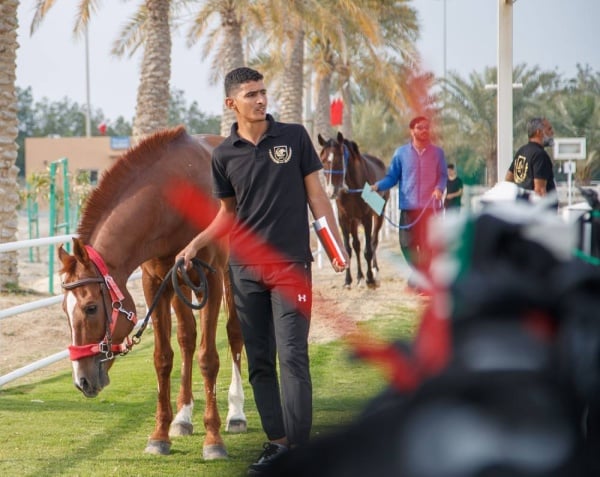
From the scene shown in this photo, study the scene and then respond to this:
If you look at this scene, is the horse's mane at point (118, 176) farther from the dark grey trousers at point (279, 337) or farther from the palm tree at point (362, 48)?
the palm tree at point (362, 48)

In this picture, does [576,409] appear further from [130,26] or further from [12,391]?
[130,26]

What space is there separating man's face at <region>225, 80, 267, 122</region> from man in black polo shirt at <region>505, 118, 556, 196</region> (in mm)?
3976

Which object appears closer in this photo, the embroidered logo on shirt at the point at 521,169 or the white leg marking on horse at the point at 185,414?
the white leg marking on horse at the point at 185,414

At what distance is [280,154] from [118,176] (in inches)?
54.1

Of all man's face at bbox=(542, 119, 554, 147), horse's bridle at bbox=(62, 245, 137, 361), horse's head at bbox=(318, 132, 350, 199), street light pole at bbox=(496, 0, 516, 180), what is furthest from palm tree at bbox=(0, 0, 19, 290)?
horse's bridle at bbox=(62, 245, 137, 361)

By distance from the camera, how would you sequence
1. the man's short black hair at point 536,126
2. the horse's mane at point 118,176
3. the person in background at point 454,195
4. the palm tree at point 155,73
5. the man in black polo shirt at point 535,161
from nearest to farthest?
the person in background at point 454,195
the horse's mane at point 118,176
the man in black polo shirt at point 535,161
the man's short black hair at point 536,126
the palm tree at point 155,73

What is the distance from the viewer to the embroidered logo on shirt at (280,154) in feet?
15.2

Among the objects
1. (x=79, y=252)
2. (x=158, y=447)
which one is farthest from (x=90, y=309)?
(x=158, y=447)

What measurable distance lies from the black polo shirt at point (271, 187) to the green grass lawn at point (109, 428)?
0.65m

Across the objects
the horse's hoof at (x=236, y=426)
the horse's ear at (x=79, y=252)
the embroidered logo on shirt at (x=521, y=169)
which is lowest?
the horse's hoof at (x=236, y=426)

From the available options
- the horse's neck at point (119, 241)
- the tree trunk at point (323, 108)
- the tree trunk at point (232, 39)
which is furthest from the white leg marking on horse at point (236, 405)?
the tree trunk at point (323, 108)

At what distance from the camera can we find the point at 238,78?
463 centimetres

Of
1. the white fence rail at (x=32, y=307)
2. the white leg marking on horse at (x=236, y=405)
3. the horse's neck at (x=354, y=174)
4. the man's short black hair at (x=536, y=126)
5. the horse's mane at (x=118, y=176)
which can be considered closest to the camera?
the horse's mane at (x=118, y=176)

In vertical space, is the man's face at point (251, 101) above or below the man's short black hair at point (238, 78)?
below
